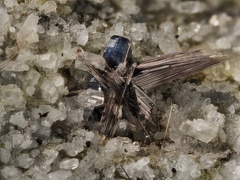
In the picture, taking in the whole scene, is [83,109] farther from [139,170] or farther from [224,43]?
[224,43]

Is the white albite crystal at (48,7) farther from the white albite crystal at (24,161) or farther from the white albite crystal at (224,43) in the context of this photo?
the white albite crystal at (224,43)

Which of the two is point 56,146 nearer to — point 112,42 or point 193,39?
point 112,42

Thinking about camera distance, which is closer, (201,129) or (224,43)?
(201,129)

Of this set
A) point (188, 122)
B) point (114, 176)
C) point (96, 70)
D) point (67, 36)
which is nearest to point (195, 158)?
point (188, 122)

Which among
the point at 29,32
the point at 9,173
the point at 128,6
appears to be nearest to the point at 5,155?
the point at 9,173

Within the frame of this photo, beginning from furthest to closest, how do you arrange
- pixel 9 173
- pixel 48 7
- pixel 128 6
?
pixel 128 6, pixel 48 7, pixel 9 173

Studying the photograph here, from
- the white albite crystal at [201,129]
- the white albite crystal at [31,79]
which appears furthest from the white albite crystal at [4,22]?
the white albite crystal at [201,129]

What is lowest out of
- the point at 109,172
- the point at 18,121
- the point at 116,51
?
the point at 109,172
